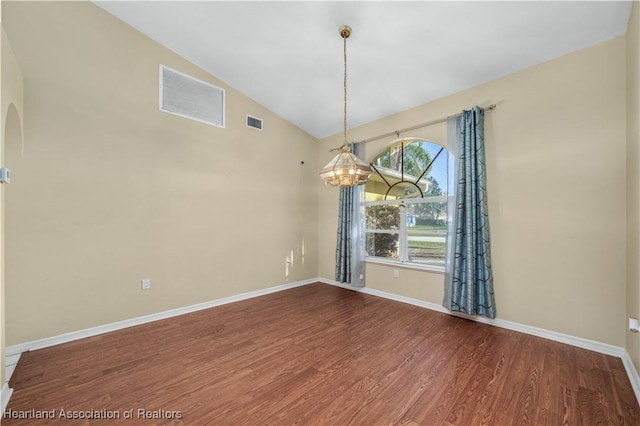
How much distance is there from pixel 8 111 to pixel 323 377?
358cm

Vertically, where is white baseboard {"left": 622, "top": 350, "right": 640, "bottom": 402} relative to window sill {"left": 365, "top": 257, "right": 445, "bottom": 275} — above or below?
below

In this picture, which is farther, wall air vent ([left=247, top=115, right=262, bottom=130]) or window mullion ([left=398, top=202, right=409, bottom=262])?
wall air vent ([left=247, top=115, right=262, bottom=130])

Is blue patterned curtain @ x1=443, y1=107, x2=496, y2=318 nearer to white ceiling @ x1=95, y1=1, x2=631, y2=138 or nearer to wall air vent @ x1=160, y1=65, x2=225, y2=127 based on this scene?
white ceiling @ x1=95, y1=1, x2=631, y2=138

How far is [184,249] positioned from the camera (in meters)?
3.61

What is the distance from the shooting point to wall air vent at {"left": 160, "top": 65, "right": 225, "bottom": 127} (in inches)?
137

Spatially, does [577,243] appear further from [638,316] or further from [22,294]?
[22,294]

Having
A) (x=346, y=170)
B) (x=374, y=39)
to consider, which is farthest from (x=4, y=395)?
(x=374, y=39)

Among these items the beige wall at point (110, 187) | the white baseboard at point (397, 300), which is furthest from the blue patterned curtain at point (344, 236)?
the beige wall at point (110, 187)

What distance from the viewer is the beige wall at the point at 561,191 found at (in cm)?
253

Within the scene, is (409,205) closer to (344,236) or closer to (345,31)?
(344,236)

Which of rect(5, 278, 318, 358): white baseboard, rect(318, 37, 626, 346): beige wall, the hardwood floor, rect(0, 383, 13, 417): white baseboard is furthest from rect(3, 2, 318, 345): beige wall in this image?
rect(318, 37, 626, 346): beige wall

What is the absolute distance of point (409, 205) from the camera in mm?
4168

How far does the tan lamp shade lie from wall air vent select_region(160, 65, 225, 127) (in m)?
2.28

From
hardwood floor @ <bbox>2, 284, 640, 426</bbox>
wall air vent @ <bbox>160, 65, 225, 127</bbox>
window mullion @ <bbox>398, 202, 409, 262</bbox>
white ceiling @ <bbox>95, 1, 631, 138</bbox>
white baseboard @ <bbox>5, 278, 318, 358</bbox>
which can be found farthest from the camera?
window mullion @ <bbox>398, 202, 409, 262</bbox>
